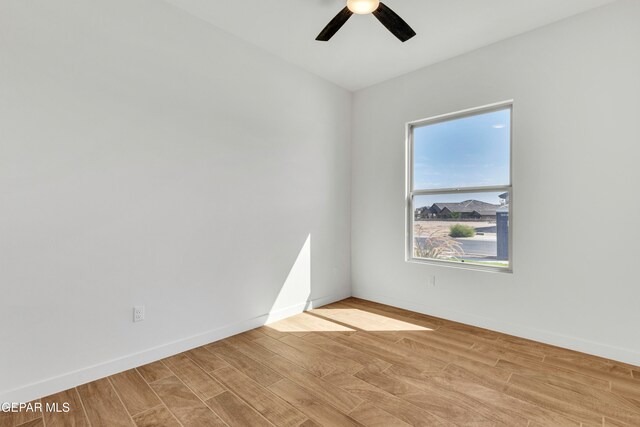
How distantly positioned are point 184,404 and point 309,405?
0.75 metres

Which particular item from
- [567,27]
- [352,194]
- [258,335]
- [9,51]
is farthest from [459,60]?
[9,51]

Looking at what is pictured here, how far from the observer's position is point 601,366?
91.8 inches

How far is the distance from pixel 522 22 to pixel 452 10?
68 centimetres

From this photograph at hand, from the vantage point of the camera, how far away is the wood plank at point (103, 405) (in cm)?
172

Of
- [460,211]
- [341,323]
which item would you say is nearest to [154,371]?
[341,323]

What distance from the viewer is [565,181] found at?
8.70ft

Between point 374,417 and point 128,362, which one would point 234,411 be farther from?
point 128,362

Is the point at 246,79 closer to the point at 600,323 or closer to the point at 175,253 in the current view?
the point at 175,253

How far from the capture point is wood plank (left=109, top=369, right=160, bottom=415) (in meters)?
1.85

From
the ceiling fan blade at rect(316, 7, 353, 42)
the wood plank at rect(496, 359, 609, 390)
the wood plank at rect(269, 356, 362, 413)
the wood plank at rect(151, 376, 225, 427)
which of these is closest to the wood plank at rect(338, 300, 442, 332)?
the wood plank at rect(496, 359, 609, 390)

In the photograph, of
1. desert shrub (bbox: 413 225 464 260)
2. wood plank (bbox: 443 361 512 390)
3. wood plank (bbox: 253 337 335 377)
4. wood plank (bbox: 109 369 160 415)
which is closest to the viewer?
wood plank (bbox: 109 369 160 415)

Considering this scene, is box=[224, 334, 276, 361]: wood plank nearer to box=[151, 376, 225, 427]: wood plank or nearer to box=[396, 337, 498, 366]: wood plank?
box=[151, 376, 225, 427]: wood plank

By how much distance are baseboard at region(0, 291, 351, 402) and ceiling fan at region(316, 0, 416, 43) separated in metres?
2.62

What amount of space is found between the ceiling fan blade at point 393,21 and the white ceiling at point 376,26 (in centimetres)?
29
